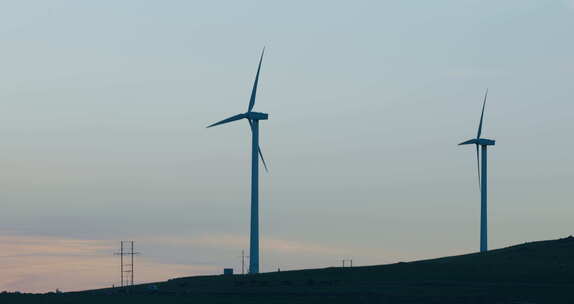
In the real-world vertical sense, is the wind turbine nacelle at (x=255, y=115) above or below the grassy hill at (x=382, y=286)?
above

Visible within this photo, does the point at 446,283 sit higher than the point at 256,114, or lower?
lower

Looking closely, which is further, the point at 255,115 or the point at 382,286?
the point at 255,115

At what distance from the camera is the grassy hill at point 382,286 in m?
138

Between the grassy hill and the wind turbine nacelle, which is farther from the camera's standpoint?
the wind turbine nacelle

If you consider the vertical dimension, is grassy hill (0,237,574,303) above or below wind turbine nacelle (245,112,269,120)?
below

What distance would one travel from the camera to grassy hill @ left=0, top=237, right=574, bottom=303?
138 m

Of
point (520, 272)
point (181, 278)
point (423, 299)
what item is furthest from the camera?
point (181, 278)

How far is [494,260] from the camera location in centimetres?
18750

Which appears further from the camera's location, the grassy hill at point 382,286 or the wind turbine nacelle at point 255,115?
the wind turbine nacelle at point 255,115

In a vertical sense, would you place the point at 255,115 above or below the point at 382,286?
above

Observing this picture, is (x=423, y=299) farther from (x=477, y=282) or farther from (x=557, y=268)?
(x=557, y=268)

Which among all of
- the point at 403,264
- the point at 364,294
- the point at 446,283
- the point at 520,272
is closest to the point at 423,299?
the point at 364,294

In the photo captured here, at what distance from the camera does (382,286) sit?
15050 cm

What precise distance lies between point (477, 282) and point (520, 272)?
39.3 feet
